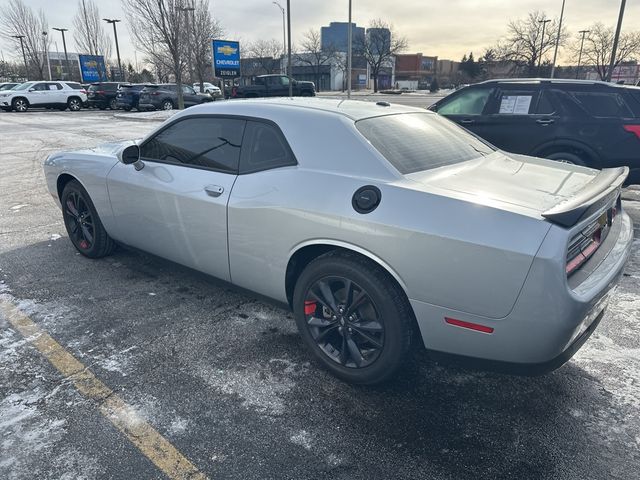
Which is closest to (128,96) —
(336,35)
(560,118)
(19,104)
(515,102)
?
(19,104)

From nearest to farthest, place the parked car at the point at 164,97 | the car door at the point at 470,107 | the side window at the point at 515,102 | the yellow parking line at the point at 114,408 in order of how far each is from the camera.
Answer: the yellow parking line at the point at 114,408, the side window at the point at 515,102, the car door at the point at 470,107, the parked car at the point at 164,97

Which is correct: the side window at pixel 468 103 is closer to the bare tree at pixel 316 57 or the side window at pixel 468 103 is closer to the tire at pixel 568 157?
the tire at pixel 568 157

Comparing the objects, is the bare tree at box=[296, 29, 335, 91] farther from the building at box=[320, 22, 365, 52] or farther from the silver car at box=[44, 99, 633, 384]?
the silver car at box=[44, 99, 633, 384]

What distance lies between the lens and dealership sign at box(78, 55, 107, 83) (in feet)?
135

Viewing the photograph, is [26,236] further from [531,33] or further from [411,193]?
[531,33]

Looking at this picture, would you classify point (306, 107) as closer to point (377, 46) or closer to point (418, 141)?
point (418, 141)

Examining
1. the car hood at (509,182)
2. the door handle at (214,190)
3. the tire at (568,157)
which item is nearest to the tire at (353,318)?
the car hood at (509,182)

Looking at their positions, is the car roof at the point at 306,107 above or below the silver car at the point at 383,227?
above

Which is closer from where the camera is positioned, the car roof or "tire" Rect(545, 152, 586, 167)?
the car roof

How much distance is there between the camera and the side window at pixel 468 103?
7125 mm

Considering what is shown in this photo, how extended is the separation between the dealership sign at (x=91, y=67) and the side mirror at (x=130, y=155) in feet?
146

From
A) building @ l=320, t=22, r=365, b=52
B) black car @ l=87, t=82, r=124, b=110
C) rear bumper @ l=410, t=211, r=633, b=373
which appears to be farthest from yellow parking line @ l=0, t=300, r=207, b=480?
building @ l=320, t=22, r=365, b=52

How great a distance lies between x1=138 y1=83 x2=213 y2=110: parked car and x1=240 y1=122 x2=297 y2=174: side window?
79.0 feet

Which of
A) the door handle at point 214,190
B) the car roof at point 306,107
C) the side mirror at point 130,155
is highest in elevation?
the car roof at point 306,107
